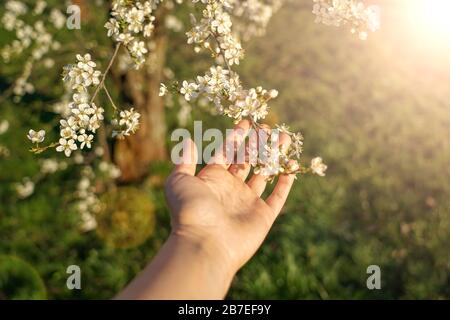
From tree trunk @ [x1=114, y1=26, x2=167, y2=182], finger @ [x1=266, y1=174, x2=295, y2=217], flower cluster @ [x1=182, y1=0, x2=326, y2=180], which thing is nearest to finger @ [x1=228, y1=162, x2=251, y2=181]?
finger @ [x1=266, y1=174, x2=295, y2=217]

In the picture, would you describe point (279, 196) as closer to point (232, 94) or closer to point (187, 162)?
point (187, 162)

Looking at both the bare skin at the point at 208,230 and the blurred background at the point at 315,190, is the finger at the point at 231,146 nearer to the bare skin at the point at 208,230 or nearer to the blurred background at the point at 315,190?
the bare skin at the point at 208,230

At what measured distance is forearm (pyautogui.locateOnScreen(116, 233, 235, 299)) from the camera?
2.57 meters

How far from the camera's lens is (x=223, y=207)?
3.23 meters

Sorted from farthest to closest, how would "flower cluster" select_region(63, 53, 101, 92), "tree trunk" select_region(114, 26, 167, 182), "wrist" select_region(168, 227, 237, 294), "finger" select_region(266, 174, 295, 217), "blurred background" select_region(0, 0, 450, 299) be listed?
A: "tree trunk" select_region(114, 26, 167, 182) → "blurred background" select_region(0, 0, 450, 299) → "finger" select_region(266, 174, 295, 217) → "flower cluster" select_region(63, 53, 101, 92) → "wrist" select_region(168, 227, 237, 294)

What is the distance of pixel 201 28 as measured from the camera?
3.05m

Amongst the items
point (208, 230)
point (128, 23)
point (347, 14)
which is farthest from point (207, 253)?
point (347, 14)

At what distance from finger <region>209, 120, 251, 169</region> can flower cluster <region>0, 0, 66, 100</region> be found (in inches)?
142

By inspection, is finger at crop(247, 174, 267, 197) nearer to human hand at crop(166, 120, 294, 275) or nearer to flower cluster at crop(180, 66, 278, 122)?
human hand at crop(166, 120, 294, 275)

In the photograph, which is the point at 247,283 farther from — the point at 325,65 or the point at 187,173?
the point at 325,65

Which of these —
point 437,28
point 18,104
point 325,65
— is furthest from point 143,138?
point 437,28

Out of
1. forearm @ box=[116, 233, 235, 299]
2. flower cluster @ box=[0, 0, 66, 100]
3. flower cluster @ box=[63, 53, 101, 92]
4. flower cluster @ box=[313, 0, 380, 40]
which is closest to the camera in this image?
forearm @ box=[116, 233, 235, 299]

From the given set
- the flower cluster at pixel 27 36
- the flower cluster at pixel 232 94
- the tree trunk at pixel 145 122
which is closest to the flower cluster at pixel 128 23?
the flower cluster at pixel 232 94
